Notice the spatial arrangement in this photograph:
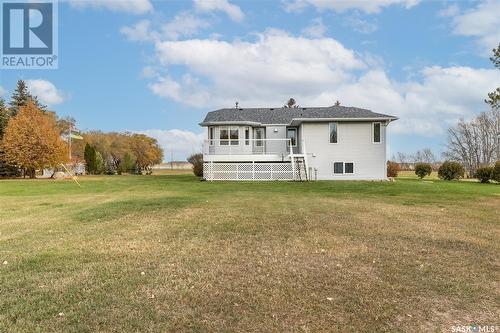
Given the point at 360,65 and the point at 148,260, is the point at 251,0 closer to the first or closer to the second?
the point at 360,65

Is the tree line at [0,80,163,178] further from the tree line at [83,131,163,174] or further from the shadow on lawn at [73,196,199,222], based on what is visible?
the shadow on lawn at [73,196,199,222]

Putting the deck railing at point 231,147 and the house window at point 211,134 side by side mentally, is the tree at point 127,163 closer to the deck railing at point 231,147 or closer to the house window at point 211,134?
the house window at point 211,134

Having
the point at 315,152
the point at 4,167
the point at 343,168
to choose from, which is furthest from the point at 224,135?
the point at 4,167

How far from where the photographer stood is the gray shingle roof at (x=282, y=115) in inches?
1016

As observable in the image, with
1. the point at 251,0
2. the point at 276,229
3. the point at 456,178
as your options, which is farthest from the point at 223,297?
the point at 456,178

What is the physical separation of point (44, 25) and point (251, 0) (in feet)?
35.0

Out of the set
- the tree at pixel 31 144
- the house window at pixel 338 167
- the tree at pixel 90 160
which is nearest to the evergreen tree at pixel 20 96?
the tree at pixel 90 160

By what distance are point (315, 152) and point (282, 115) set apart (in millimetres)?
5104

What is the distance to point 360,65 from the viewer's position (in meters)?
23.6

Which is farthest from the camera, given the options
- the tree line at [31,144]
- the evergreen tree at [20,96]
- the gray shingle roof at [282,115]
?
the evergreen tree at [20,96]

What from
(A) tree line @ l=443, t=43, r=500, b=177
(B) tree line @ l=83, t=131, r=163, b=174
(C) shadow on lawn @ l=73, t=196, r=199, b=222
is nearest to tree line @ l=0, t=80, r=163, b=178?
(B) tree line @ l=83, t=131, r=163, b=174

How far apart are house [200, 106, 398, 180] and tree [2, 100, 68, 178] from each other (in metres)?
15.5

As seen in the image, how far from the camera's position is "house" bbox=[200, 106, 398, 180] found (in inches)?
1021

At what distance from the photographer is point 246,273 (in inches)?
189
